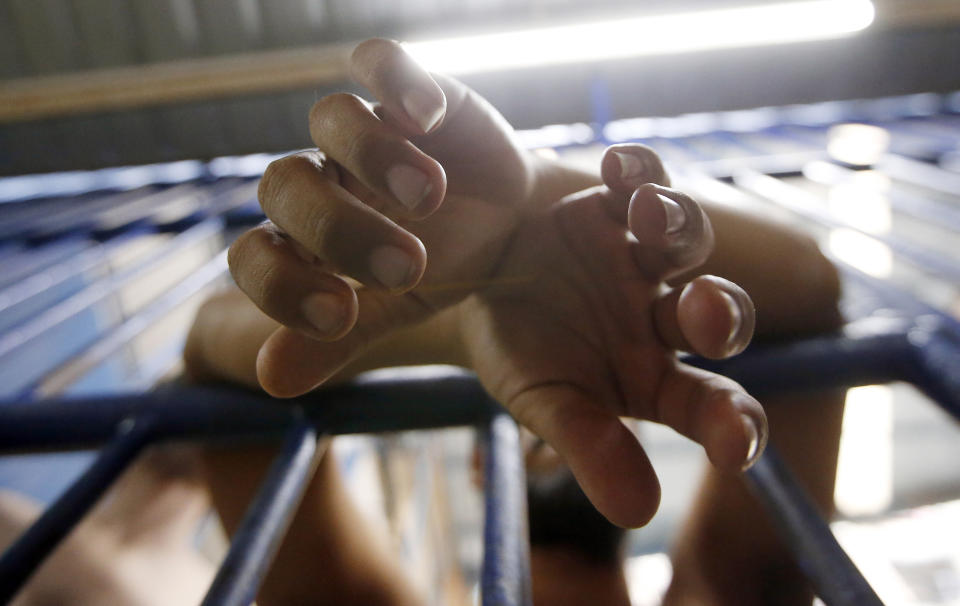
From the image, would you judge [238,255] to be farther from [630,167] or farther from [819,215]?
[819,215]

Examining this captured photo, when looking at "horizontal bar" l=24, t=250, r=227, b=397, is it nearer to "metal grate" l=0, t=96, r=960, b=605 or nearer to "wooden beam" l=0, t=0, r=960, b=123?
"metal grate" l=0, t=96, r=960, b=605

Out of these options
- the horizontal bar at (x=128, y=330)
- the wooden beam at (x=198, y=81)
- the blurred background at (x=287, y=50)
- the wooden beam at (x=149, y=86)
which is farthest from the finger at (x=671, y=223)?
the blurred background at (x=287, y=50)

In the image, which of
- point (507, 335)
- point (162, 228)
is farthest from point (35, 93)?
point (507, 335)

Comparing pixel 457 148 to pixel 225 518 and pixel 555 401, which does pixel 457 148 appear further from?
pixel 225 518

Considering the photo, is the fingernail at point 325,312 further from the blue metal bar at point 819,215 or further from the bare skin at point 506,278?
the blue metal bar at point 819,215

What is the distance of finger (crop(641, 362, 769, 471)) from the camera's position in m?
0.20

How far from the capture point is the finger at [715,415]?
0.20 metres

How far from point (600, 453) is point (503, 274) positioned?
0.10 metres

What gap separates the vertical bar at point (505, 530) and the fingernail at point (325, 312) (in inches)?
4.5

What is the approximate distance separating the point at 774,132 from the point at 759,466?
1.21 m

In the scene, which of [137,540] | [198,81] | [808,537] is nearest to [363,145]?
[808,537]

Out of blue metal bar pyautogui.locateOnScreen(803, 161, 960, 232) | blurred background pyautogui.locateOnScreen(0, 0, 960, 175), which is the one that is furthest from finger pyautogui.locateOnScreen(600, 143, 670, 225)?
blurred background pyautogui.locateOnScreen(0, 0, 960, 175)

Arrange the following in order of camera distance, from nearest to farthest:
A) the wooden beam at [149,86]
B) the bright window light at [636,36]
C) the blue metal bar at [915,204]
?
the bright window light at [636,36], the blue metal bar at [915,204], the wooden beam at [149,86]

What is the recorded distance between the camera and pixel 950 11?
2.10 ft
